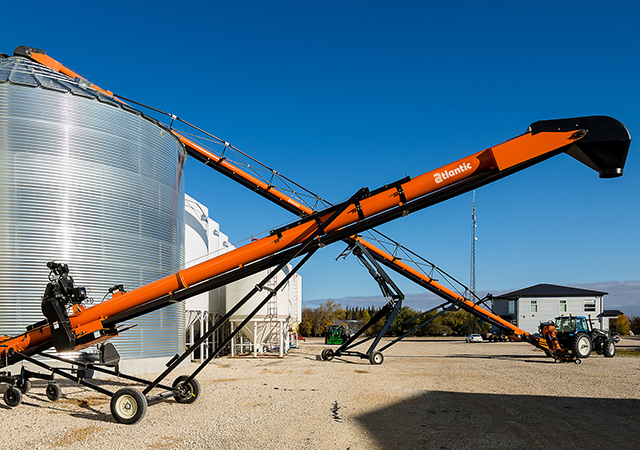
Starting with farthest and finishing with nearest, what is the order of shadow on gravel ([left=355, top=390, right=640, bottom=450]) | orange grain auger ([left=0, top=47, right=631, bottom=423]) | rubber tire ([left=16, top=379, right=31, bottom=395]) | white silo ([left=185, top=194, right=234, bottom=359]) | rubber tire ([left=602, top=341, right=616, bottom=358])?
1. rubber tire ([left=602, top=341, right=616, bottom=358])
2. white silo ([left=185, top=194, right=234, bottom=359])
3. rubber tire ([left=16, top=379, right=31, bottom=395])
4. orange grain auger ([left=0, top=47, right=631, bottom=423])
5. shadow on gravel ([left=355, top=390, right=640, bottom=450])

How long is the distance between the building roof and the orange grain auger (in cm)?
4627

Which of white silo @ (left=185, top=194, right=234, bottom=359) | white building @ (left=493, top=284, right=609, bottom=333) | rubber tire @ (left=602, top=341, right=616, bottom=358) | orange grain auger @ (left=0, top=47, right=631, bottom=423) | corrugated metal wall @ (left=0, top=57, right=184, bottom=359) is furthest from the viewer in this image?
white building @ (left=493, top=284, right=609, bottom=333)

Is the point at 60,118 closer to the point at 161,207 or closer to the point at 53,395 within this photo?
the point at 161,207

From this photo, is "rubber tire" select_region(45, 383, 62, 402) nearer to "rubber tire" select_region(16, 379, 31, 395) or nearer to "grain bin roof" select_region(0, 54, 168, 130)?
"rubber tire" select_region(16, 379, 31, 395)

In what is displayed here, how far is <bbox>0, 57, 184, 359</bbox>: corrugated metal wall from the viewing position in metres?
16.2

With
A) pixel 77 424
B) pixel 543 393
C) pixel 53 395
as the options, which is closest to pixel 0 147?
pixel 53 395

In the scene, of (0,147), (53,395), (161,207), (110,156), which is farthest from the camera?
(161,207)

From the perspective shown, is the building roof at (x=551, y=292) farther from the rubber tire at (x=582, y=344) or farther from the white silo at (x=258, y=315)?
the white silo at (x=258, y=315)

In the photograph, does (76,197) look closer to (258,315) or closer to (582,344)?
(258,315)

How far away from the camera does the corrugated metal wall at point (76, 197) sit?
53.3 ft

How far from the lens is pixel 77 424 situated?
33.5 feet

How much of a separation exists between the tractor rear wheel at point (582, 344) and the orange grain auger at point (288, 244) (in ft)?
57.0

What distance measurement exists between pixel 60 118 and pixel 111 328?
9336 mm

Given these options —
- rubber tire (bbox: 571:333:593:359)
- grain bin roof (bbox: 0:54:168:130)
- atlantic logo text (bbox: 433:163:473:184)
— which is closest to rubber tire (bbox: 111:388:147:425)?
atlantic logo text (bbox: 433:163:473:184)
